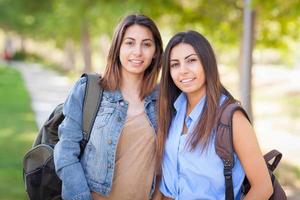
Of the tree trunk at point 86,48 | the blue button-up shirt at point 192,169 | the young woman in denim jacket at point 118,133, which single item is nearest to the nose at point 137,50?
the young woman in denim jacket at point 118,133

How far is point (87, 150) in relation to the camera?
10.1ft

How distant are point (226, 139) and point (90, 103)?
2.73ft

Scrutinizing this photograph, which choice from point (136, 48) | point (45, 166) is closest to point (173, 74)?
point (136, 48)

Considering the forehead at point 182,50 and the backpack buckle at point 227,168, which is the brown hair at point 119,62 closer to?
the forehead at point 182,50

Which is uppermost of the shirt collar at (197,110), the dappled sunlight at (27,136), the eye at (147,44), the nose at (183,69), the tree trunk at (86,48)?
the eye at (147,44)

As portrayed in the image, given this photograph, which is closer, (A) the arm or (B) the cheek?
(A) the arm

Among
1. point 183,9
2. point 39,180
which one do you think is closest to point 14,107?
point 183,9

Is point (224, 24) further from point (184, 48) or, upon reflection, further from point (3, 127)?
point (184, 48)

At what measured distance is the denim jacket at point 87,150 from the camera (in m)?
3.04

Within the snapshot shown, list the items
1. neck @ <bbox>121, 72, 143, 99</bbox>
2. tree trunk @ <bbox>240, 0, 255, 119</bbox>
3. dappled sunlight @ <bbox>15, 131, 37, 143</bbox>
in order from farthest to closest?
dappled sunlight @ <bbox>15, 131, 37, 143</bbox>
tree trunk @ <bbox>240, 0, 255, 119</bbox>
neck @ <bbox>121, 72, 143, 99</bbox>

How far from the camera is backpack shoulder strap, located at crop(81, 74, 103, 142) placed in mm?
3068

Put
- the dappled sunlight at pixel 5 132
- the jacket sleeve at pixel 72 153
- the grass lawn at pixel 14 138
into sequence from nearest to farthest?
the jacket sleeve at pixel 72 153, the grass lawn at pixel 14 138, the dappled sunlight at pixel 5 132

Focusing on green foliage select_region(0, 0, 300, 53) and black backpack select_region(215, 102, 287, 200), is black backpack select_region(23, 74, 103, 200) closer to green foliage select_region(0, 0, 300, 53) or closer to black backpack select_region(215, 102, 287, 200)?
black backpack select_region(215, 102, 287, 200)

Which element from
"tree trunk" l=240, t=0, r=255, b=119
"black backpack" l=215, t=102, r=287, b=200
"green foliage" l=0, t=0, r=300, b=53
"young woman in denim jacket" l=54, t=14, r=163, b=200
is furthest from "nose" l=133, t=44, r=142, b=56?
"green foliage" l=0, t=0, r=300, b=53
